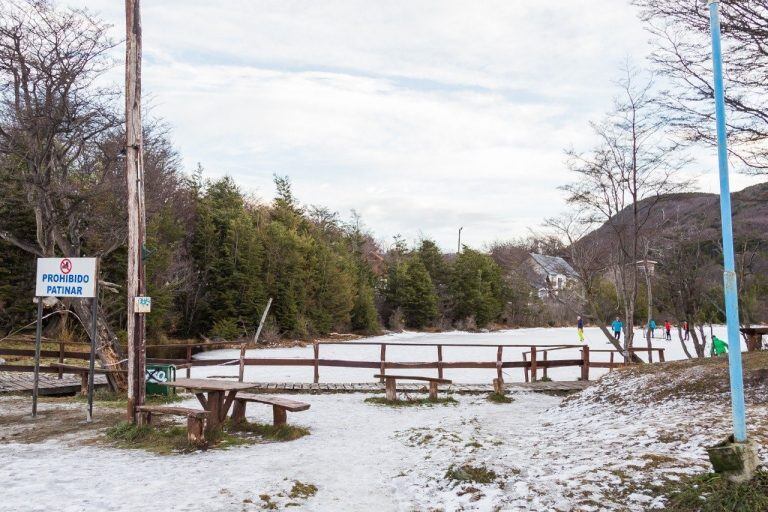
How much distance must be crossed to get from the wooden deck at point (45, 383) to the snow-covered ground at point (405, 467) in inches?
246

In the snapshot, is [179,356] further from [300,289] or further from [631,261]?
[631,261]

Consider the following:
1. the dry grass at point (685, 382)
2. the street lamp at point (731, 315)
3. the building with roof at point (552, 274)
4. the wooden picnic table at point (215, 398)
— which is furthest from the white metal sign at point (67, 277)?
the building with roof at point (552, 274)

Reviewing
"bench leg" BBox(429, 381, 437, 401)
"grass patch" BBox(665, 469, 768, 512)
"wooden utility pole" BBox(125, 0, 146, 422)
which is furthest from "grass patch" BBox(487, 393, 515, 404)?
"grass patch" BBox(665, 469, 768, 512)

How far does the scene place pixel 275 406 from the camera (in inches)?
320

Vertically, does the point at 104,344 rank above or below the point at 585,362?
above

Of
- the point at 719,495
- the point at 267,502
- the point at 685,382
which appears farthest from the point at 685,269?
the point at 267,502

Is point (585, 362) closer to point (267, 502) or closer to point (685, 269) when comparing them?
point (685, 269)

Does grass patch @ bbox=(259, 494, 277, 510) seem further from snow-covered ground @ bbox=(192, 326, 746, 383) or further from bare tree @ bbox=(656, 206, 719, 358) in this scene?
bare tree @ bbox=(656, 206, 719, 358)

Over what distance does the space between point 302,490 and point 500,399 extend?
21.7 ft

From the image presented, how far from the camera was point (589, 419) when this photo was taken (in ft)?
27.1

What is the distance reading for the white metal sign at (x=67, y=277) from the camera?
29.2 ft

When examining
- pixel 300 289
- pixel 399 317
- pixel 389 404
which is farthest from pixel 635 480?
pixel 399 317

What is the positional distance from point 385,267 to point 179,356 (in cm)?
2652

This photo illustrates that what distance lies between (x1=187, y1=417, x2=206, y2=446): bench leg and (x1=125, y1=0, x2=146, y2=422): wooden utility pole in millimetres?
1274
